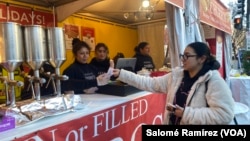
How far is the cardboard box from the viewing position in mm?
1013

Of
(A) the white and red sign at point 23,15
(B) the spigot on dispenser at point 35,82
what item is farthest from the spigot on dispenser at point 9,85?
(A) the white and red sign at point 23,15

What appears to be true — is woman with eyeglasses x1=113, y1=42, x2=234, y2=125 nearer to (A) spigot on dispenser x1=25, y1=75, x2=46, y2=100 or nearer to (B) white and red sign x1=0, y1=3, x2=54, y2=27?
(A) spigot on dispenser x1=25, y1=75, x2=46, y2=100

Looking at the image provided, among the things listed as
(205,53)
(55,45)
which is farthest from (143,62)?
(55,45)

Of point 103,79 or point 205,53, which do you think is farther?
point 103,79

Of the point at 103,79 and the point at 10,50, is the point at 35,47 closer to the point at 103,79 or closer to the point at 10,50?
the point at 10,50

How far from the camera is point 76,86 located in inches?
77.7

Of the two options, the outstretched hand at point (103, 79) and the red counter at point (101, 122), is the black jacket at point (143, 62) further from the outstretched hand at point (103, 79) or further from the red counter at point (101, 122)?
the outstretched hand at point (103, 79)

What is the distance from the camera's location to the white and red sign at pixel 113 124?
1174 mm

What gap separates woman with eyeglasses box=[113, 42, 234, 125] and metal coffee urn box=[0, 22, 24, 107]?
0.93m

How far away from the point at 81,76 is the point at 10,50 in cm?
100

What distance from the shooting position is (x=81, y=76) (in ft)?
6.91

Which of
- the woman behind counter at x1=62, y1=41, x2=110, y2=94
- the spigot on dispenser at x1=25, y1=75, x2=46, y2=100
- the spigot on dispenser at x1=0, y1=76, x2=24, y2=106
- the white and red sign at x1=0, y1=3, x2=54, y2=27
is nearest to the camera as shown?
the spigot on dispenser at x1=0, y1=76, x2=24, y2=106

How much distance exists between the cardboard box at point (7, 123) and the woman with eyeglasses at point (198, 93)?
918 millimetres

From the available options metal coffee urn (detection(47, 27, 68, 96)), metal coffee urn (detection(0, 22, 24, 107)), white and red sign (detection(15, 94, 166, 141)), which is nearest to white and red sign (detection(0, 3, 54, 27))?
white and red sign (detection(15, 94, 166, 141))
